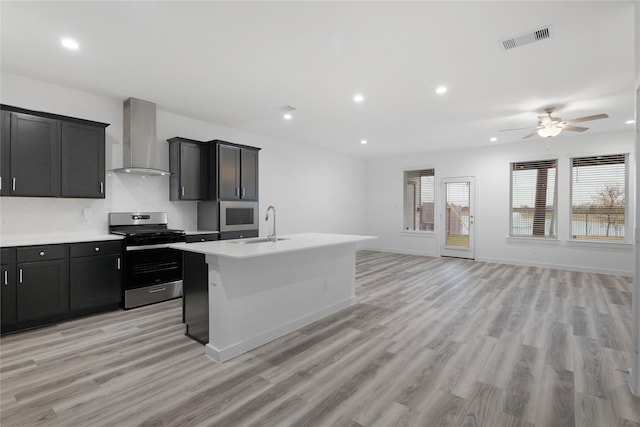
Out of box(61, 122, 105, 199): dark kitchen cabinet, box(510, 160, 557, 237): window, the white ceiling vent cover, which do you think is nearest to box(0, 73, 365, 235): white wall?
box(61, 122, 105, 199): dark kitchen cabinet

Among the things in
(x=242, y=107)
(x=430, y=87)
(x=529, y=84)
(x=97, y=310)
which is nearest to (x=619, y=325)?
(x=529, y=84)

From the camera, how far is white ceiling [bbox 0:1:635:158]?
8.17ft

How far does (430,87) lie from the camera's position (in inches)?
156

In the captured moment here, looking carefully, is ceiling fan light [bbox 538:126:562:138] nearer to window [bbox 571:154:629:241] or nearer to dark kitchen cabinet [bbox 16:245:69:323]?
window [bbox 571:154:629:241]

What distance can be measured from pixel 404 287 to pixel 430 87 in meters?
3.02

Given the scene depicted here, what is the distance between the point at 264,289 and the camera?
3.01 m

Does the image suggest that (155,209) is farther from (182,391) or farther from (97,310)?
(182,391)

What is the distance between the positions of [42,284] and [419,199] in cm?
817

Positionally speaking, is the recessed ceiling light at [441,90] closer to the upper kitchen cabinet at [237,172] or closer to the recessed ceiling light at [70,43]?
the upper kitchen cabinet at [237,172]

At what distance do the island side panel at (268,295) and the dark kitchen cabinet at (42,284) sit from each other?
80.4 inches

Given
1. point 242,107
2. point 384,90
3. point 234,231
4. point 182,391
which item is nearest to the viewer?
point 182,391

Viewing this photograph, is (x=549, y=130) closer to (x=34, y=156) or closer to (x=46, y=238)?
(x=34, y=156)

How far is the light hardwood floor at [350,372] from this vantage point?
1.96 meters

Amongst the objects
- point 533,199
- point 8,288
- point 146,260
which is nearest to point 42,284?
point 8,288
